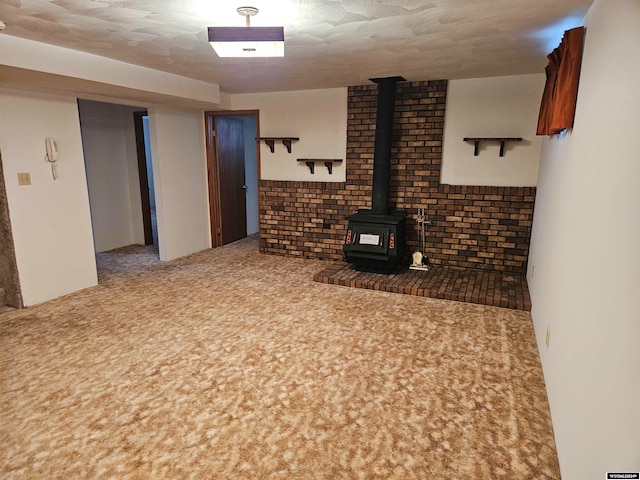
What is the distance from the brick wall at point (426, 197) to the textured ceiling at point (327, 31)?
2.38 ft

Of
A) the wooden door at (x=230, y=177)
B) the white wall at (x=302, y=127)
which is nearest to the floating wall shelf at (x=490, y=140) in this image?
the white wall at (x=302, y=127)

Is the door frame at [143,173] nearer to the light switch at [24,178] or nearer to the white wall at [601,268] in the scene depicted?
the light switch at [24,178]

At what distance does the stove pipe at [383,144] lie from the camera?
4.15m

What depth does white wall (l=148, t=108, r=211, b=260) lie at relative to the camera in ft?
15.9

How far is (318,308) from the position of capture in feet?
11.4

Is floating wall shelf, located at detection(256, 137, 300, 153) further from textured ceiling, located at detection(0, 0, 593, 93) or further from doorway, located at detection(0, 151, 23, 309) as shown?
doorway, located at detection(0, 151, 23, 309)

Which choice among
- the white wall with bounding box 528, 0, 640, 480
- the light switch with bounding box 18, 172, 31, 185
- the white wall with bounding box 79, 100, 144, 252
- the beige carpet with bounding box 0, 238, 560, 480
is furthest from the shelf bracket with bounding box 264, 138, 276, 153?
the white wall with bounding box 528, 0, 640, 480

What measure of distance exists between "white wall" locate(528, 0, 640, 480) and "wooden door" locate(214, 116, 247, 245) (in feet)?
14.6

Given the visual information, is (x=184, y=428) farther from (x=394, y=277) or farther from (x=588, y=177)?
(x=394, y=277)

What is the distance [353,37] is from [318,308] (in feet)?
7.09

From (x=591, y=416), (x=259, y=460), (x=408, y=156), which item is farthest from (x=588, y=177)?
(x=408, y=156)

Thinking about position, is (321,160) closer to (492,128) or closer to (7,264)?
(492,128)

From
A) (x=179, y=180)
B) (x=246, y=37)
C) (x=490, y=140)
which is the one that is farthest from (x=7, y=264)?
(x=490, y=140)

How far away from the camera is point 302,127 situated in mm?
4992
